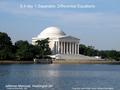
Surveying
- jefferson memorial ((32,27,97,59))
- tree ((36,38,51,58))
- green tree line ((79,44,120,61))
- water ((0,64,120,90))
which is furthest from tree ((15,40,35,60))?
water ((0,64,120,90))

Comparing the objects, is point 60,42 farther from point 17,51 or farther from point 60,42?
point 17,51

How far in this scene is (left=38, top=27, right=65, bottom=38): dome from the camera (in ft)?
502

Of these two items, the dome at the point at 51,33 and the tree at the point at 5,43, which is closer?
the tree at the point at 5,43

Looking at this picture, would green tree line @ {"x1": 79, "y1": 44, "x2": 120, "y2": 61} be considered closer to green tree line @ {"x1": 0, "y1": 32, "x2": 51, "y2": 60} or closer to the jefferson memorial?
the jefferson memorial

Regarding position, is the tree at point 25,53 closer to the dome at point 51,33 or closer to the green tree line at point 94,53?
the dome at point 51,33

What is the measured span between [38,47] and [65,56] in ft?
32.5

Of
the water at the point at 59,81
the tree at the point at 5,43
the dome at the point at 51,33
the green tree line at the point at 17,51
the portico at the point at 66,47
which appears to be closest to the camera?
the water at the point at 59,81

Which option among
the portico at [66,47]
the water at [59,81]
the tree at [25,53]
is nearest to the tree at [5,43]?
the tree at [25,53]

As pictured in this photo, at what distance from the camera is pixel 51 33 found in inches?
6029

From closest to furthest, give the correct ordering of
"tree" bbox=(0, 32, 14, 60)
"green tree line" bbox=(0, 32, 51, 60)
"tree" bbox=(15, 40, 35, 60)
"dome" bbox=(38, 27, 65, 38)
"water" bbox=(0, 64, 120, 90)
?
"water" bbox=(0, 64, 120, 90) → "green tree line" bbox=(0, 32, 51, 60) → "tree" bbox=(15, 40, 35, 60) → "tree" bbox=(0, 32, 14, 60) → "dome" bbox=(38, 27, 65, 38)

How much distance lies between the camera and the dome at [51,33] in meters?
153

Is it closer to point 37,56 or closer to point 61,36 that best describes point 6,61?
point 37,56

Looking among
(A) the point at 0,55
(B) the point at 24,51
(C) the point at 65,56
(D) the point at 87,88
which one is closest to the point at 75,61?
(C) the point at 65,56

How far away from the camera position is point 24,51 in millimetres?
113062
